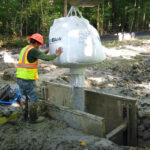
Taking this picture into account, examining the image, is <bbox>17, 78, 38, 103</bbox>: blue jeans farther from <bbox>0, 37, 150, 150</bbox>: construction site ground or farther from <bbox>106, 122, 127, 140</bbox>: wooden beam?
<bbox>106, 122, 127, 140</bbox>: wooden beam

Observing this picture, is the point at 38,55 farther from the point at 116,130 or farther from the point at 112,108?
the point at 116,130

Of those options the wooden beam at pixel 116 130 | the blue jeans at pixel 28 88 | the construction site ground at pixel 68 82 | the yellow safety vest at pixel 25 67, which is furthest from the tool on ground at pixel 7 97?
the wooden beam at pixel 116 130

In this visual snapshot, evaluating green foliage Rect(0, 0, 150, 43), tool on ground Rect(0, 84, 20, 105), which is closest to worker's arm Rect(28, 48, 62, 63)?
tool on ground Rect(0, 84, 20, 105)

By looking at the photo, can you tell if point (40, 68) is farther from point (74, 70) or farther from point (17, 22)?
point (17, 22)

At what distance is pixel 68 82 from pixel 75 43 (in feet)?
14.0

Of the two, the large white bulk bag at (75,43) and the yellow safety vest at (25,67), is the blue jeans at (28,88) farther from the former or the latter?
the large white bulk bag at (75,43)

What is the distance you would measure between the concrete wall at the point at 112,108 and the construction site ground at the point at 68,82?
581 mm

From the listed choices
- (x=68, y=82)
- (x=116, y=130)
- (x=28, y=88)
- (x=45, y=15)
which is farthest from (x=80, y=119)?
(x=45, y=15)

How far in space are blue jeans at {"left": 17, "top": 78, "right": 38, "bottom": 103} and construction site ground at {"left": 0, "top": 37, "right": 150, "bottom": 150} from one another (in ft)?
1.65

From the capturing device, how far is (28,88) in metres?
3.85

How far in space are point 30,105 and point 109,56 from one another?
8.97 m

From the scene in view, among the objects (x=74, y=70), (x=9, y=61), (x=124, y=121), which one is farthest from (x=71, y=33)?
(x=9, y=61)

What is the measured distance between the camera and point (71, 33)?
3.17 metres

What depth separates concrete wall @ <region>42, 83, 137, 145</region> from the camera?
3805 millimetres
